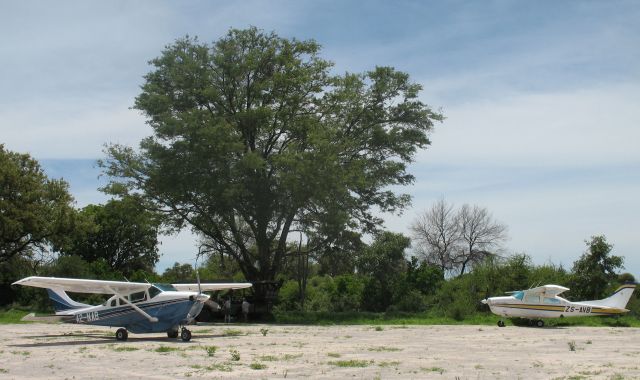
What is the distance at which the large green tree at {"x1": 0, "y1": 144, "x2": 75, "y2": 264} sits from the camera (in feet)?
138

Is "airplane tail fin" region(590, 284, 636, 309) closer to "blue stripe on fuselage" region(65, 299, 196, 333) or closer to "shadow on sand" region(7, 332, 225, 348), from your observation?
"shadow on sand" region(7, 332, 225, 348)

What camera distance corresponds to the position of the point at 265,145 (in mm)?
38750

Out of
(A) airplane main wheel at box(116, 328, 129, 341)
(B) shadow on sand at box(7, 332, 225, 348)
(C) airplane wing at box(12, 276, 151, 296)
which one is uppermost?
(C) airplane wing at box(12, 276, 151, 296)

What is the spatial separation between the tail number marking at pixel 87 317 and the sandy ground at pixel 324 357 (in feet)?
2.07

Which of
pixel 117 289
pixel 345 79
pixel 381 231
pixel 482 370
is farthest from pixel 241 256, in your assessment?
pixel 482 370

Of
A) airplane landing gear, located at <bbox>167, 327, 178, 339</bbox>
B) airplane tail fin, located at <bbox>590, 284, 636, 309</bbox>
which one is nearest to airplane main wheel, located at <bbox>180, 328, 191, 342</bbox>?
airplane landing gear, located at <bbox>167, 327, 178, 339</bbox>

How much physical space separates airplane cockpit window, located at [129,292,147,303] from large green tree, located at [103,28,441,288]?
12588mm

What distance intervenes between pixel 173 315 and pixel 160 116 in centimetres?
1783

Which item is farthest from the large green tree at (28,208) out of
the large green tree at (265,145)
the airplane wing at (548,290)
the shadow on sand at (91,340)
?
the airplane wing at (548,290)

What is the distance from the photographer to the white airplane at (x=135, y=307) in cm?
2116

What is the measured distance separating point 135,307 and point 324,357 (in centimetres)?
874

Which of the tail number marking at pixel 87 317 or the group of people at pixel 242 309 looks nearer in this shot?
the tail number marking at pixel 87 317

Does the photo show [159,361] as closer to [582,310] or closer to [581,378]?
[581,378]

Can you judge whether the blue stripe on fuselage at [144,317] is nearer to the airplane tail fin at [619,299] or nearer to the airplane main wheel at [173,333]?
the airplane main wheel at [173,333]
